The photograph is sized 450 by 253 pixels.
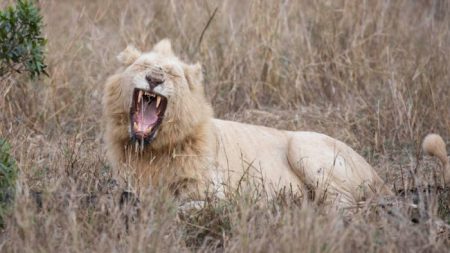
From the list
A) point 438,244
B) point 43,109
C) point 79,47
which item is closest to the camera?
point 438,244

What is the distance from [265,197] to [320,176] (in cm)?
91

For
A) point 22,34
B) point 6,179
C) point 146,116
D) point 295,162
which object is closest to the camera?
point 6,179

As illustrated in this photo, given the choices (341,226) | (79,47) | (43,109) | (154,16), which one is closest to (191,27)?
(154,16)

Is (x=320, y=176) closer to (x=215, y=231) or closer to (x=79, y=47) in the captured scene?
(x=215, y=231)

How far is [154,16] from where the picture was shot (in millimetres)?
9891

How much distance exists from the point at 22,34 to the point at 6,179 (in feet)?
3.10

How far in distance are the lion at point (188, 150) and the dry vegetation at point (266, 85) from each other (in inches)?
10.9

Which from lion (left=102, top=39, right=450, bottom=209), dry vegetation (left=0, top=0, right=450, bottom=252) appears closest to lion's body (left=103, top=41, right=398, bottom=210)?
lion (left=102, top=39, right=450, bottom=209)

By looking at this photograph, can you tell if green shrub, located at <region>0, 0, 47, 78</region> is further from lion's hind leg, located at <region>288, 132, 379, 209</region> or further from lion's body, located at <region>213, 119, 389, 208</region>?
lion's hind leg, located at <region>288, 132, 379, 209</region>

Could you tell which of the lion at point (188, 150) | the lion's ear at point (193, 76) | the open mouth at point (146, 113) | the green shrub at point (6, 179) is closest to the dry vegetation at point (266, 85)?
the green shrub at point (6, 179)

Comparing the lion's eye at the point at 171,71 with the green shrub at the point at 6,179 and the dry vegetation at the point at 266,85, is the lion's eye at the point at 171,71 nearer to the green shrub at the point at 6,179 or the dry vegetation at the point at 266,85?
the dry vegetation at the point at 266,85

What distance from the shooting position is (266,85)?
29.9ft

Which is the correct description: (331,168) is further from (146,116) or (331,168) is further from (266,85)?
(266,85)

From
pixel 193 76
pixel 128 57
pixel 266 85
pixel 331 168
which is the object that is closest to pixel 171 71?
pixel 193 76
